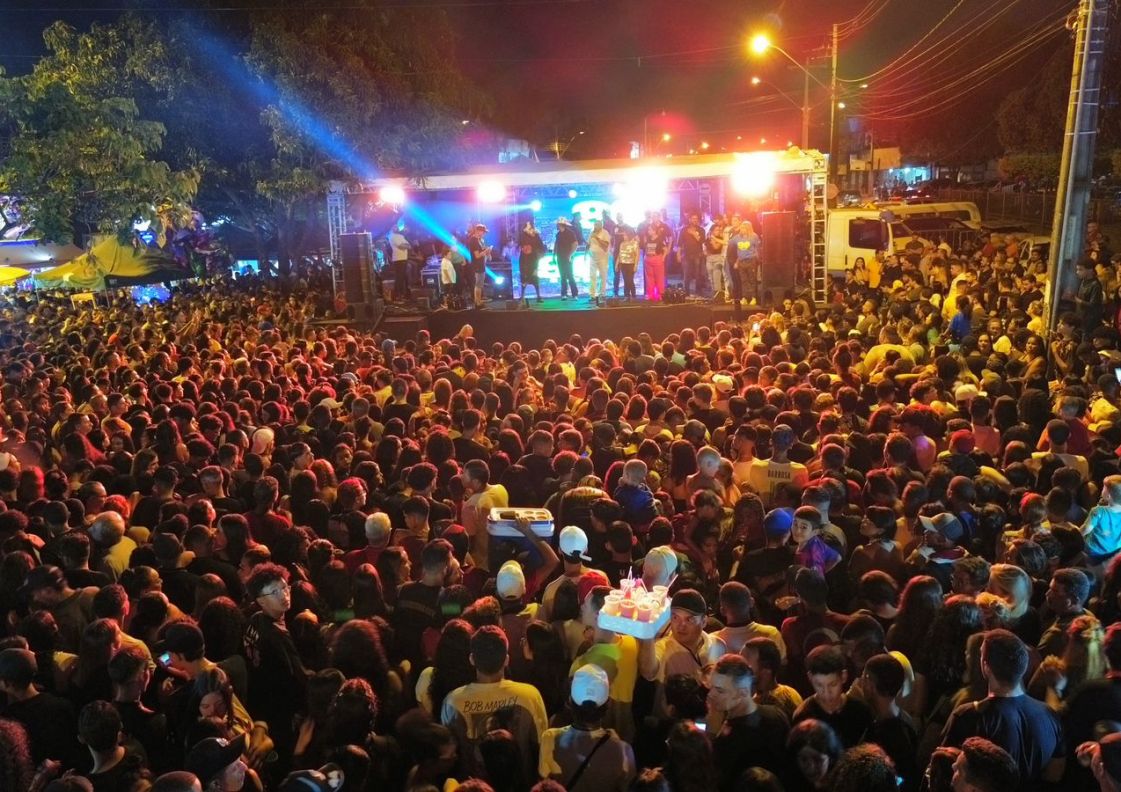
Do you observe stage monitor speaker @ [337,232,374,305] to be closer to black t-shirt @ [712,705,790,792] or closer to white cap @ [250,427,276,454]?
white cap @ [250,427,276,454]

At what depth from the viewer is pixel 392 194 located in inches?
778

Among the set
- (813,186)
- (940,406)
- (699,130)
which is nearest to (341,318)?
(813,186)

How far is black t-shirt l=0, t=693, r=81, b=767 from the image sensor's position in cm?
390

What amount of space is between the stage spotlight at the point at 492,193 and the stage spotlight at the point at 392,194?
1.64 metres

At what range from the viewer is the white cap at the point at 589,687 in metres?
3.46

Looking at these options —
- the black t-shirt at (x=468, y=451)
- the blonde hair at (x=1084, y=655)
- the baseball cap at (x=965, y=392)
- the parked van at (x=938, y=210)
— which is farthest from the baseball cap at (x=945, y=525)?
the parked van at (x=938, y=210)

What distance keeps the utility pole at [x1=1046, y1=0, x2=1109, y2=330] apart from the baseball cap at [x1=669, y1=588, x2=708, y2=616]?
822 centimetres

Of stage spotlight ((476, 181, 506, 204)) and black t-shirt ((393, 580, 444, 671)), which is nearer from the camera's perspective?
black t-shirt ((393, 580, 444, 671))


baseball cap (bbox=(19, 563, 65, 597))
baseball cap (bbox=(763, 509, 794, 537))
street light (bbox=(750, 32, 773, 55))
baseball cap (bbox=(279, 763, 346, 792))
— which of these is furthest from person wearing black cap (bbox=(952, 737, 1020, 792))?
street light (bbox=(750, 32, 773, 55))

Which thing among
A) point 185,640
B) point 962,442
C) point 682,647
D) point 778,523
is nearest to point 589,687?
point 682,647

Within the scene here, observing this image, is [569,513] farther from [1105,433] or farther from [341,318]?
[341,318]

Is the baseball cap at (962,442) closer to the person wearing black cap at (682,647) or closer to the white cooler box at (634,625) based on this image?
the person wearing black cap at (682,647)

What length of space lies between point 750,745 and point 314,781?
5.13 ft

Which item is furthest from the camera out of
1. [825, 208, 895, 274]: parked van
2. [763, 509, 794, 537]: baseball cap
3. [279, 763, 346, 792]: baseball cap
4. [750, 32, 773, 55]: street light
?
[825, 208, 895, 274]: parked van
